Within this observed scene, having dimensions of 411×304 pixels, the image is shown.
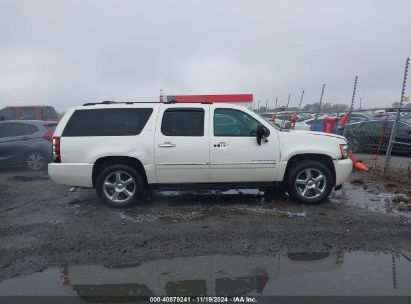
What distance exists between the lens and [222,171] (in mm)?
6980

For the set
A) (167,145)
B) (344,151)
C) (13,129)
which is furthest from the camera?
(13,129)

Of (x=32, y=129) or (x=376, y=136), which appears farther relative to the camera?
(x=376, y=136)

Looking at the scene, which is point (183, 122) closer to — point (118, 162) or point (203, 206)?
point (118, 162)

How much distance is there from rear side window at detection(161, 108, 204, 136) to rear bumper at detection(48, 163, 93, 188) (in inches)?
56.7

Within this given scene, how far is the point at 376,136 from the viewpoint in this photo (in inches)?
567

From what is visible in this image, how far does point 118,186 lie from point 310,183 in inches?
Answer: 129

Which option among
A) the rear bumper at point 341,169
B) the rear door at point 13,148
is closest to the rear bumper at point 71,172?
the rear bumper at point 341,169

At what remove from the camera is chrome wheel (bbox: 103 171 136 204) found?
703 cm

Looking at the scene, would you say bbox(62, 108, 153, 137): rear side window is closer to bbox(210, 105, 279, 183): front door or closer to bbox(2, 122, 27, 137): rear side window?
bbox(210, 105, 279, 183): front door

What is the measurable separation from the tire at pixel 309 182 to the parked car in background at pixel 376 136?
714 centimetres

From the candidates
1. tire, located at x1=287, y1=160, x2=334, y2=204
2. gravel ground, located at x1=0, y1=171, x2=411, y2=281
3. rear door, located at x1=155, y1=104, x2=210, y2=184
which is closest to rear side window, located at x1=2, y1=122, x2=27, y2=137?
gravel ground, located at x1=0, y1=171, x2=411, y2=281

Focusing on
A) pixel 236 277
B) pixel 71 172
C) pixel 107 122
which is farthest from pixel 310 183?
pixel 71 172

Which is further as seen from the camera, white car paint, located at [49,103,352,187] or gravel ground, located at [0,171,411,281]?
white car paint, located at [49,103,352,187]

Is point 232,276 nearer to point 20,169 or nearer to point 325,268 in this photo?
point 325,268
